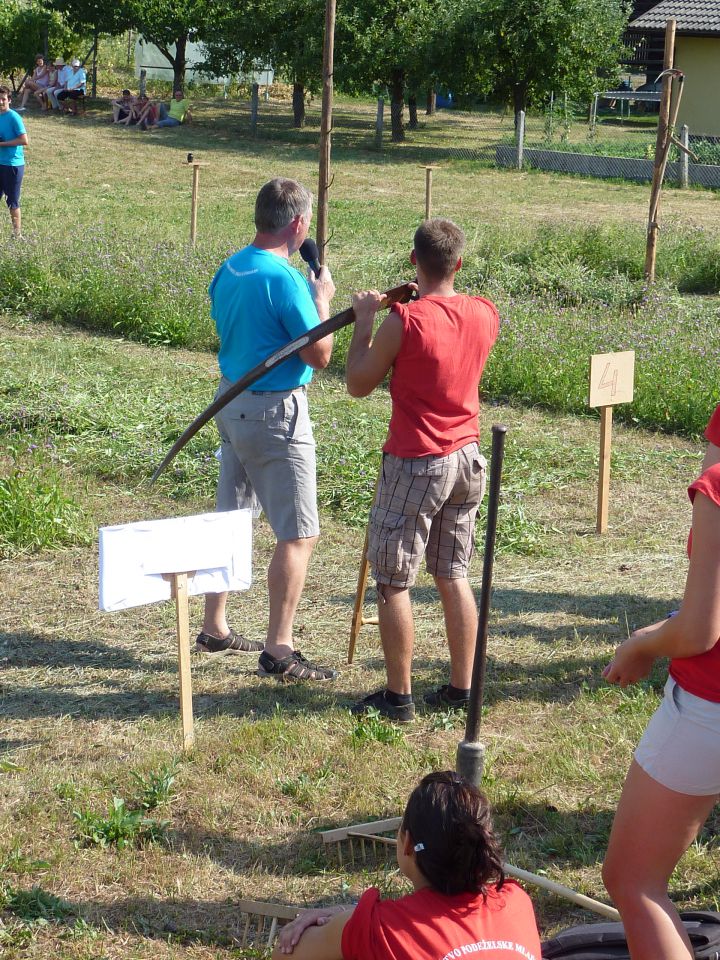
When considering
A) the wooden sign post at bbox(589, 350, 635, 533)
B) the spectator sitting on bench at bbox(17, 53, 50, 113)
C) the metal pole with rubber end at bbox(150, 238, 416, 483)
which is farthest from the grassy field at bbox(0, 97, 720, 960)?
the spectator sitting on bench at bbox(17, 53, 50, 113)

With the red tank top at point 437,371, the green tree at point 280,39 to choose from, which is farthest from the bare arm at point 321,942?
the green tree at point 280,39

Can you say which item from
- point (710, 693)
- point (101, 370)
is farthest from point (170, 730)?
point (101, 370)

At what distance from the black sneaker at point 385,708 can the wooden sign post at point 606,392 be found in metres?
2.54

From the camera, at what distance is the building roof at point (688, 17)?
28.6 m

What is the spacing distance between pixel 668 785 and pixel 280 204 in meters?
2.76

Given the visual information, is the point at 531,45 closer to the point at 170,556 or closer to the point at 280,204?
the point at 280,204

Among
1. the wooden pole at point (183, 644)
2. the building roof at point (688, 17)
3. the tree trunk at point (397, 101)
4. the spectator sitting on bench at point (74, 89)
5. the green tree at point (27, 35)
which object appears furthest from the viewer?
the green tree at point (27, 35)

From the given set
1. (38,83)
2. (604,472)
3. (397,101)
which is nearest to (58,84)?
(38,83)

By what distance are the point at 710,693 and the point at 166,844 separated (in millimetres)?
1924

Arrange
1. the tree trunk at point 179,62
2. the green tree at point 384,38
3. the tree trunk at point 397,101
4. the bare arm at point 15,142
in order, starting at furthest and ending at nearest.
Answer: the tree trunk at point 179,62, the tree trunk at point 397,101, the green tree at point 384,38, the bare arm at point 15,142

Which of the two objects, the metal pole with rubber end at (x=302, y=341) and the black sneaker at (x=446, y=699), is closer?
the metal pole with rubber end at (x=302, y=341)

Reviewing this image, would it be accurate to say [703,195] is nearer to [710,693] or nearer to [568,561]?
[568,561]

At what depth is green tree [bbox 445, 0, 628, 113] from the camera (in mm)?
28062

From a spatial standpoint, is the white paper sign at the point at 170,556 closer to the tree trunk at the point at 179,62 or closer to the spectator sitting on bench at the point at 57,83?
the spectator sitting on bench at the point at 57,83
